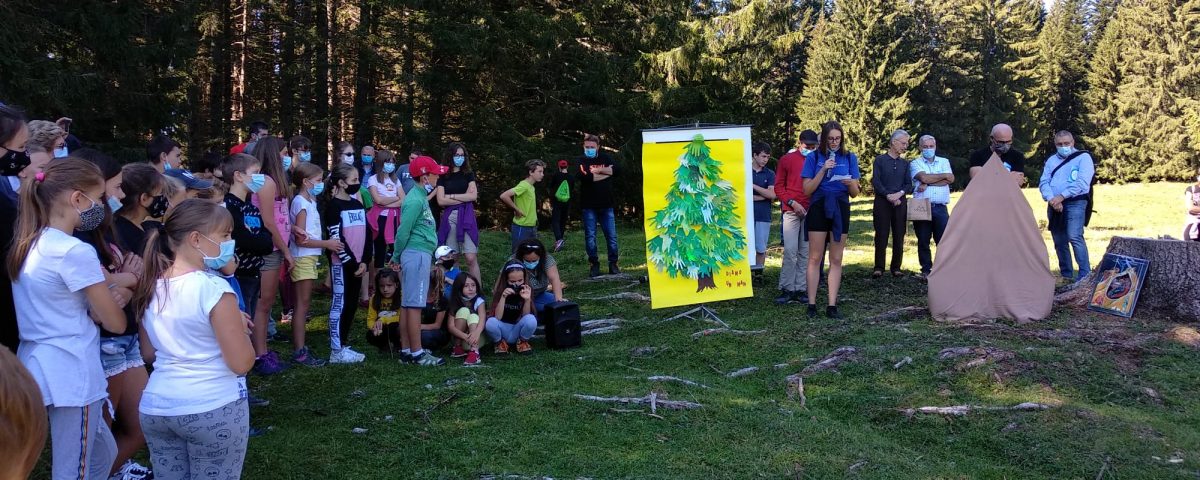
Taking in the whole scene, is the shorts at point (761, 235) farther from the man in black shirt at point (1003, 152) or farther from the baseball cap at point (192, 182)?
the baseball cap at point (192, 182)

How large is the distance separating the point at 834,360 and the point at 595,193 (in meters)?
5.16

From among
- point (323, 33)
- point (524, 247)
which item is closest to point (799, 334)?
point (524, 247)

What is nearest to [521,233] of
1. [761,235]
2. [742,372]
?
[761,235]

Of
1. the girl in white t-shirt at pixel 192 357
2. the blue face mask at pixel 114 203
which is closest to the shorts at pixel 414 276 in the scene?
the blue face mask at pixel 114 203

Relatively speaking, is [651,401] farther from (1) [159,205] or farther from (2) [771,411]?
(1) [159,205]

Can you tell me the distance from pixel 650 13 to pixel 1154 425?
61.9ft

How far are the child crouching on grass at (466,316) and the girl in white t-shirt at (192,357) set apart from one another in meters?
3.84

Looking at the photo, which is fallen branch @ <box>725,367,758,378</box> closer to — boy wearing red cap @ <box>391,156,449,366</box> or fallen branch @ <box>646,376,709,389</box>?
fallen branch @ <box>646,376,709,389</box>

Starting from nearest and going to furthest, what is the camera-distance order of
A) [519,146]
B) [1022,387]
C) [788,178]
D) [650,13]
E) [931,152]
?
1. [1022,387]
2. [788,178]
3. [931,152]
4. [519,146]
5. [650,13]

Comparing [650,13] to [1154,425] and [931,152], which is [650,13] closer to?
[931,152]

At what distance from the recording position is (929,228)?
1016cm

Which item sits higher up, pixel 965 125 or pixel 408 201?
pixel 965 125

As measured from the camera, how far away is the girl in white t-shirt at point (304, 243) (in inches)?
264

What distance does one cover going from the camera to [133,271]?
3918 mm
